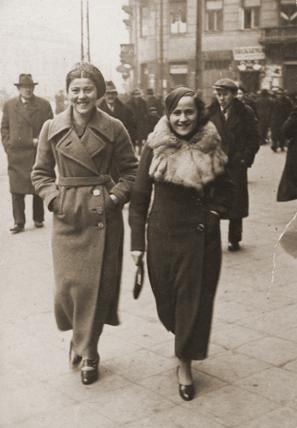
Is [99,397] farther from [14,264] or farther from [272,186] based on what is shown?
[272,186]

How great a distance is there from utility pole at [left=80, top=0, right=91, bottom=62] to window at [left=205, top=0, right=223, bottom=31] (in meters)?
16.7

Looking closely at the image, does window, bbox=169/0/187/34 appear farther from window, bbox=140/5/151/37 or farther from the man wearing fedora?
the man wearing fedora

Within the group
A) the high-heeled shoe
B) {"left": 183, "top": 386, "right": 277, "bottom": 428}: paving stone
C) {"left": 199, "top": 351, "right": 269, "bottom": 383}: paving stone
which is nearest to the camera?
{"left": 183, "top": 386, "right": 277, "bottom": 428}: paving stone

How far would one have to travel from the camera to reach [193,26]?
88.1 feet

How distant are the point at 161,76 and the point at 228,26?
3020 mm

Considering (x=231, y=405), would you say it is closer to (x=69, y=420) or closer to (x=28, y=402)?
(x=69, y=420)

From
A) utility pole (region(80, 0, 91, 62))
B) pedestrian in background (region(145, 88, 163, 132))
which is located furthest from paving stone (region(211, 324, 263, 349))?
pedestrian in background (region(145, 88, 163, 132))

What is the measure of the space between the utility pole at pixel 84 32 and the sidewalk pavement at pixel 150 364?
198 centimetres

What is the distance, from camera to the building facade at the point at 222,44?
25375 mm

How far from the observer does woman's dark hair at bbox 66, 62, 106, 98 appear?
175 inches

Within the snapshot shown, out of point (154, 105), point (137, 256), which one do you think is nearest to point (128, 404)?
point (137, 256)

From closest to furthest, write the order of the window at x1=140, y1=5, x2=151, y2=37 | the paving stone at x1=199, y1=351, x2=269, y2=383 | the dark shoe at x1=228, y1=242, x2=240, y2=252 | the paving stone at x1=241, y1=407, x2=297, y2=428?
the paving stone at x1=241, y1=407, x2=297, y2=428, the paving stone at x1=199, y1=351, x2=269, y2=383, the dark shoe at x1=228, y1=242, x2=240, y2=252, the window at x1=140, y1=5, x2=151, y2=37

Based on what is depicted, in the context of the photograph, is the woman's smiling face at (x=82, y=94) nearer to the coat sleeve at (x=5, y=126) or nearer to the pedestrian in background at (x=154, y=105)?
the coat sleeve at (x=5, y=126)

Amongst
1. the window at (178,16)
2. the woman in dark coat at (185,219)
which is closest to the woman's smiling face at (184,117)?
the woman in dark coat at (185,219)
